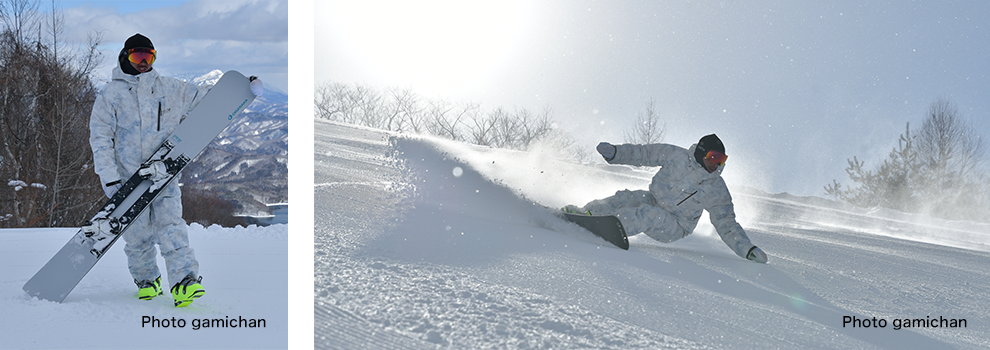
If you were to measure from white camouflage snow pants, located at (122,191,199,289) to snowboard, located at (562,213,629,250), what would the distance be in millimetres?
2104

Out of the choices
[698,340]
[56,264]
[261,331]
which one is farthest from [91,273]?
[698,340]

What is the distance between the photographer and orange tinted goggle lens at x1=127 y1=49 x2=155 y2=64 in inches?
97.3

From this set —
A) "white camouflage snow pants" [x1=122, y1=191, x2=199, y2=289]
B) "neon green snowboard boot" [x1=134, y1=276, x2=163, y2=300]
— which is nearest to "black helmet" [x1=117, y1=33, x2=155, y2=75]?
"white camouflage snow pants" [x1=122, y1=191, x2=199, y2=289]

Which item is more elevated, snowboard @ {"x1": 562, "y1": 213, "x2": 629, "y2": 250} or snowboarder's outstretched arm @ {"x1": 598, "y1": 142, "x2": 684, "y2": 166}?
snowboarder's outstretched arm @ {"x1": 598, "y1": 142, "x2": 684, "y2": 166}

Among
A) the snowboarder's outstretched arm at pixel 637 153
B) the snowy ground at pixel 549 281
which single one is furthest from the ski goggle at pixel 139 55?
the snowboarder's outstretched arm at pixel 637 153

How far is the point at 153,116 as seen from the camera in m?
Result: 2.52

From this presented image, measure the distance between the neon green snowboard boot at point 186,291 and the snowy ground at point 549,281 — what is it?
0.65 metres

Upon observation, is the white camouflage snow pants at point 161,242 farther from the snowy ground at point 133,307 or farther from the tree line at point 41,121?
the tree line at point 41,121

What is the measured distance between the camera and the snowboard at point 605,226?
2893 millimetres

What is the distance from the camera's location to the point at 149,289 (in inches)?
99.3

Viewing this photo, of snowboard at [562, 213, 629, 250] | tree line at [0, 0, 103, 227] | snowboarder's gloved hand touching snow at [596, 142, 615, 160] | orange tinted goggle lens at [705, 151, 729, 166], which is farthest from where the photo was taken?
tree line at [0, 0, 103, 227]

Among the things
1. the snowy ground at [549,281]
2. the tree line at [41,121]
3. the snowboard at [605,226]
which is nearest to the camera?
the snowy ground at [549,281]

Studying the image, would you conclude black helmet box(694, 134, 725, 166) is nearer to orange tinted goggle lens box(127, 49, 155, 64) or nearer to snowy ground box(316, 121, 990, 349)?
snowy ground box(316, 121, 990, 349)

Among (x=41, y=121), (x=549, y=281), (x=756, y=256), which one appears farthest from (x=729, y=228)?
(x=41, y=121)
